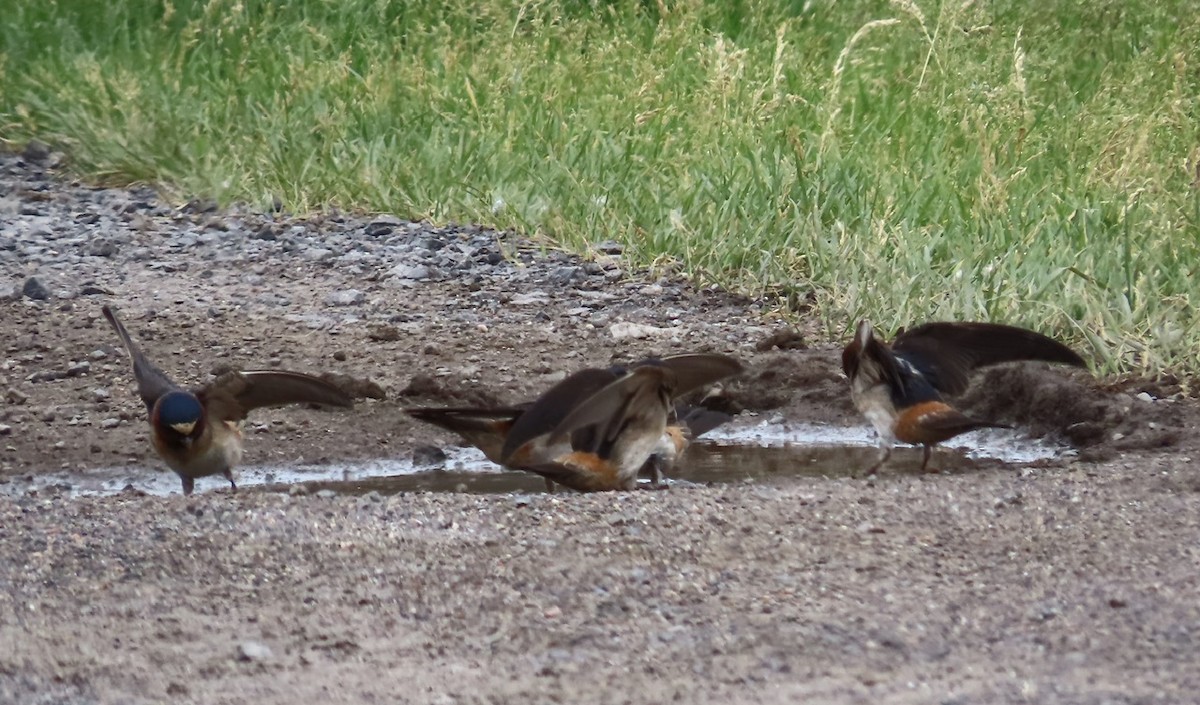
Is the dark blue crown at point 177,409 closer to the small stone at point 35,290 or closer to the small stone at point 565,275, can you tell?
the small stone at point 35,290

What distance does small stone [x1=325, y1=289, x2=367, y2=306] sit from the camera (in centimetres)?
753

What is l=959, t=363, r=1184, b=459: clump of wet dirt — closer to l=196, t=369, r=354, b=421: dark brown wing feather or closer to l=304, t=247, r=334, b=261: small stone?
l=196, t=369, r=354, b=421: dark brown wing feather

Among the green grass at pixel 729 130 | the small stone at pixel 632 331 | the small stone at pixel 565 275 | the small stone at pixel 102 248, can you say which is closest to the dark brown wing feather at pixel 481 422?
the small stone at pixel 632 331

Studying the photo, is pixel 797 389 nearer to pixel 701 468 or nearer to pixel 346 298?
pixel 701 468

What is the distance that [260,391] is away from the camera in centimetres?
569

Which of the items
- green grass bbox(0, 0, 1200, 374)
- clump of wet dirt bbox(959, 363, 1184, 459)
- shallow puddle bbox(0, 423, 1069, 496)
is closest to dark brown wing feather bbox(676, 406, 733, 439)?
shallow puddle bbox(0, 423, 1069, 496)

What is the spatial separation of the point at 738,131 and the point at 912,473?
120 inches

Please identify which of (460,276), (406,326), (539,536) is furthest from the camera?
(460,276)

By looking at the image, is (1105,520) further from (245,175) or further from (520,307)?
(245,175)

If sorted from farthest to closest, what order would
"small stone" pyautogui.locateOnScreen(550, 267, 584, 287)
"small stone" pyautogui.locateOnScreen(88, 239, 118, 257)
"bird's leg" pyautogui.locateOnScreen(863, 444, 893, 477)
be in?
"small stone" pyautogui.locateOnScreen(88, 239, 118, 257)
"small stone" pyautogui.locateOnScreen(550, 267, 584, 287)
"bird's leg" pyautogui.locateOnScreen(863, 444, 893, 477)

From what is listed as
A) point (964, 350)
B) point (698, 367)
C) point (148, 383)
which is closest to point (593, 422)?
point (698, 367)

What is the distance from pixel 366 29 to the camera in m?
10.5

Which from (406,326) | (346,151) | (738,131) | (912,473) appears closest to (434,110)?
(346,151)

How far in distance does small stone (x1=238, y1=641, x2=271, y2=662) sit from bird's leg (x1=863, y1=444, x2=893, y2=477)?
2.55m
